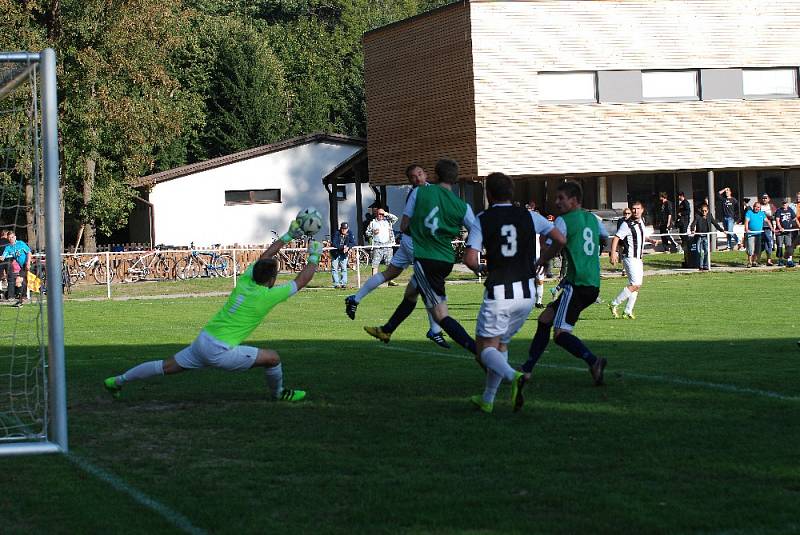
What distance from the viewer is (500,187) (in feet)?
30.2

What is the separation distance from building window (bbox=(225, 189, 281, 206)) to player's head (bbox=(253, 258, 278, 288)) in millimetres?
40117

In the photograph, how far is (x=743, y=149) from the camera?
39188 millimetres

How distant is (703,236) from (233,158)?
22240mm

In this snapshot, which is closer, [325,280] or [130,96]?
[325,280]

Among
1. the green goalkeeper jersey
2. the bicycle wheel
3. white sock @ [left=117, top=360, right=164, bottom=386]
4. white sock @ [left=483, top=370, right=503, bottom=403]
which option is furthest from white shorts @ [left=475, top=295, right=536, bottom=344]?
the bicycle wheel

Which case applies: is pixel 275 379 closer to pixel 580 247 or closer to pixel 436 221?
pixel 436 221

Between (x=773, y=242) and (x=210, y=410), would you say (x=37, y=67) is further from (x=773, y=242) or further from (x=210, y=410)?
(x=773, y=242)

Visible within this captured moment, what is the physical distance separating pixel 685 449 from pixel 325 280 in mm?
25774

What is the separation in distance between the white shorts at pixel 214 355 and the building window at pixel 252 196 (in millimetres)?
39890

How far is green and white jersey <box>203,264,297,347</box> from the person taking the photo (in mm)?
9477

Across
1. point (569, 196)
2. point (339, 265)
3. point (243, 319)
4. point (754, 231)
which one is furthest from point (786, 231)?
point (243, 319)

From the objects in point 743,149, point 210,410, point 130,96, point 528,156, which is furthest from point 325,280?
point 210,410

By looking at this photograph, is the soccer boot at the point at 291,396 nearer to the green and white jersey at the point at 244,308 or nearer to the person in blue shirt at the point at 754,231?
the green and white jersey at the point at 244,308

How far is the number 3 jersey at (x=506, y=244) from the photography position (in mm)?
9086
